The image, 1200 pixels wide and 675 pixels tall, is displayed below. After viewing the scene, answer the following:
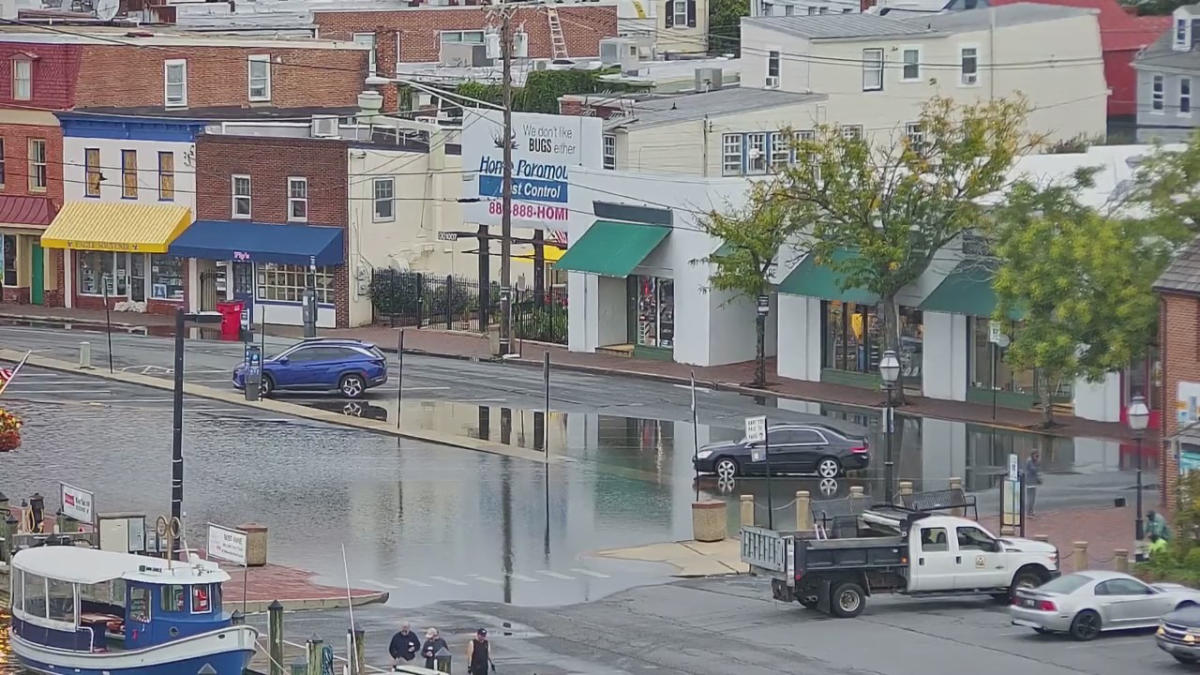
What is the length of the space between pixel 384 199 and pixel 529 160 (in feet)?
21.2

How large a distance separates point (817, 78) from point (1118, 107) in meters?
33.4

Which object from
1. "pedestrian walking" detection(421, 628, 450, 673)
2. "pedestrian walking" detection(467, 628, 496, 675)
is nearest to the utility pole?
"pedestrian walking" detection(421, 628, 450, 673)

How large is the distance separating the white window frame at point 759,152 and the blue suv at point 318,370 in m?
18.0

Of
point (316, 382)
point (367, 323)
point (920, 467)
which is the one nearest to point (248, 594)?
point (920, 467)

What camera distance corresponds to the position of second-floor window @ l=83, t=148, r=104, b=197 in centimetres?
8425

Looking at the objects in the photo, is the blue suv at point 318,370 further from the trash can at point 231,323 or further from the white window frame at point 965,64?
the white window frame at point 965,64

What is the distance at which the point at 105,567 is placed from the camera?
124ft

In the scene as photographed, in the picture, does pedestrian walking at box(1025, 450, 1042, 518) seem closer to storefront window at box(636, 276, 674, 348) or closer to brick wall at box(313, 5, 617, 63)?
storefront window at box(636, 276, 674, 348)

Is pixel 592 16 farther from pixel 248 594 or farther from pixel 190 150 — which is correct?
pixel 248 594

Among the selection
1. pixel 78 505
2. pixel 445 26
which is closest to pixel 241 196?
pixel 445 26

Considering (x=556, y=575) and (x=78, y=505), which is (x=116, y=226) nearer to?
(x=78, y=505)

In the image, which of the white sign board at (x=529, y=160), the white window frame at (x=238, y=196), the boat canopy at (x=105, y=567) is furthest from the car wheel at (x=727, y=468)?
the white window frame at (x=238, y=196)

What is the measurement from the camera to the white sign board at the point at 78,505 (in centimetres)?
4369

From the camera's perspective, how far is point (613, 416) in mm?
60125
